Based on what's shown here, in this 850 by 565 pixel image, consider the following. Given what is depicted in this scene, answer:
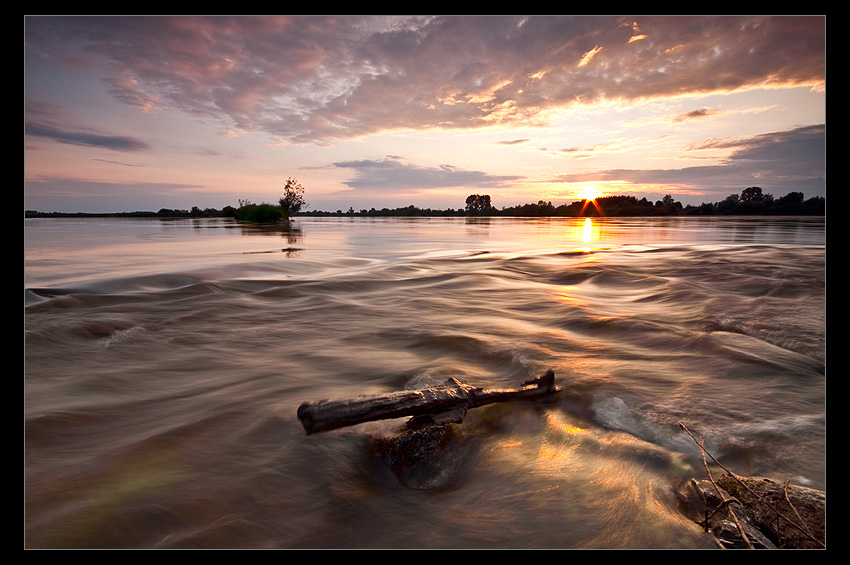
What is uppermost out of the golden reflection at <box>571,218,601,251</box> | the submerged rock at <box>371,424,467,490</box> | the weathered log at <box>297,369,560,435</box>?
the golden reflection at <box>571,218,601,251</box>

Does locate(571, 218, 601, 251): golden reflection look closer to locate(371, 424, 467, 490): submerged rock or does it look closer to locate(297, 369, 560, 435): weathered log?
locate(297, 369, 560, 435): weathered log

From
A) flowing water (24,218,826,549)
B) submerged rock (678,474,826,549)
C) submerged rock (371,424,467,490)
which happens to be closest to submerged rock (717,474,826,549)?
submerged rock (678,474,826,549)

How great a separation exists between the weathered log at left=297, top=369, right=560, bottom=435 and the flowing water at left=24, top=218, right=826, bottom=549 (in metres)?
0.18

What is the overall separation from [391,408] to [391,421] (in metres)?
0.34

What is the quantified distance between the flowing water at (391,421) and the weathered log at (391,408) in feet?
0.60

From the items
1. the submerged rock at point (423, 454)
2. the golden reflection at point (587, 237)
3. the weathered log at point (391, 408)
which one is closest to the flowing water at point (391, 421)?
the submerged rock at point (423, 454)

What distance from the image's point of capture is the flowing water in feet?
5.24

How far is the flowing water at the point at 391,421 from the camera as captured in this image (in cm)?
160

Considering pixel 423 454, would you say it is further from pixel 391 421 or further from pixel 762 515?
pixel 762 515

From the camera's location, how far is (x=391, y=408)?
A: 6.63 ft

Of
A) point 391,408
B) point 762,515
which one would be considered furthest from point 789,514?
point 391,408

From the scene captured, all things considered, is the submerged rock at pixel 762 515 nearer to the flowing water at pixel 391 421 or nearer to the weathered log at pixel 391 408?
the flowing water at pixel 391 421
